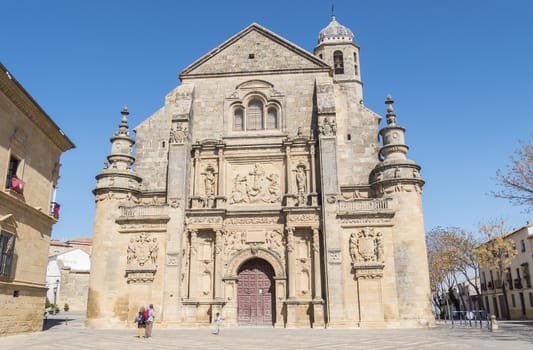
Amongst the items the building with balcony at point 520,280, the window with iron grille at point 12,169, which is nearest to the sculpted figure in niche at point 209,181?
the window with iron grille at point 12,169

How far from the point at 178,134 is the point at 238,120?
367 centimetres

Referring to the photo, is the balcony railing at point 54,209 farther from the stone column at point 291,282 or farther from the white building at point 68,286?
the white building at point 68,286

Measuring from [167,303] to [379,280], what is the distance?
31.7ft

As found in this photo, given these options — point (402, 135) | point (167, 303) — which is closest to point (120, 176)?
point (167, 303)

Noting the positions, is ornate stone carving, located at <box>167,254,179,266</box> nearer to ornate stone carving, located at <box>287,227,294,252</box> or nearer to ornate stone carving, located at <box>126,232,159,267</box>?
ornate stone carving, located at <box>126,232,159,267</box>

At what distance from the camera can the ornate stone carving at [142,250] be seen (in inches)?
854

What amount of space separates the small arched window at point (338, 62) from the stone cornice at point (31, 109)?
68.0ft

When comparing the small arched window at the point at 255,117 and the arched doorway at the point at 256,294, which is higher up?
the small arched window at the point at 255,117

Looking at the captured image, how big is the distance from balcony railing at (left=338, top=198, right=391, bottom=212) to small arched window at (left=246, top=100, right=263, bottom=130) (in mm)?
6658

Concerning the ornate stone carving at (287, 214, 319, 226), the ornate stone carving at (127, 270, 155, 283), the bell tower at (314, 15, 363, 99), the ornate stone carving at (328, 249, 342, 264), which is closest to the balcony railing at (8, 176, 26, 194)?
the ornate stone carving at (127, 270, 155, 283)

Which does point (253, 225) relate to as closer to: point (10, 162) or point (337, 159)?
point (337, 159)

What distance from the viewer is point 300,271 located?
858 inches

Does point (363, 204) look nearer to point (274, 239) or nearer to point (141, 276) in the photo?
point (274, 239)

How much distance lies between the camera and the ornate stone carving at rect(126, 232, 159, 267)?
21.7 metres
